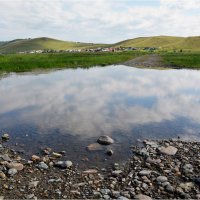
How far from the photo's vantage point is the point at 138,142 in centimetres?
1388

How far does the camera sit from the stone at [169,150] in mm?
12242

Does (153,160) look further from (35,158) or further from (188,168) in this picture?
(35,158)

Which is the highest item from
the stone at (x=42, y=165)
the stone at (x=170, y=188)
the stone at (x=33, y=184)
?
the stone at (x=42, y=165)

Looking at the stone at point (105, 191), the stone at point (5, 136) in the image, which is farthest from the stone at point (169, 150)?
the stone at point (5, 136)

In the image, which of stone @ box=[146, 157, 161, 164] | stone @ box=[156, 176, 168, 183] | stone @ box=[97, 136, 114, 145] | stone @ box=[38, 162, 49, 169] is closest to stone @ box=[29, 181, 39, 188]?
stone @ box=[38, 162, 49, 169]

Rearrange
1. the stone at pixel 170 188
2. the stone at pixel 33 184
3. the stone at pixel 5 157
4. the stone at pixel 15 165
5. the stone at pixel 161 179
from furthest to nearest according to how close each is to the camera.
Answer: the stone at pixel 5 157, the stone at pixel 15 165, the stone at pixel 161 179, the stone at pixel 33 184, the stone at pixel 170 188

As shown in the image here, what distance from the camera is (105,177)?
1020 centimetres

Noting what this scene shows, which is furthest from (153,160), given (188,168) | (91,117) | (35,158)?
(91,117)

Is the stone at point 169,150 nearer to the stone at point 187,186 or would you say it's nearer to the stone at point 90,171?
the stone at point 187,186

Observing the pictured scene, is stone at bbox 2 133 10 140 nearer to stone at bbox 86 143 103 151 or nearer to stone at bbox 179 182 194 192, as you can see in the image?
stone at bbox 86 143 103 151

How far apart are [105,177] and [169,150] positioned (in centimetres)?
350

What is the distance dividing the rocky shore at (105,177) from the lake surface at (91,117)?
2.54 ft

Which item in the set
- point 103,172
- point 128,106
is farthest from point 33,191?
point 128,106

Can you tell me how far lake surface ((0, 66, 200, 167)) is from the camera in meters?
13.5
